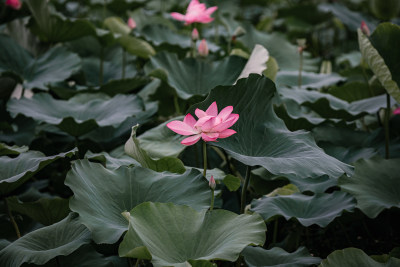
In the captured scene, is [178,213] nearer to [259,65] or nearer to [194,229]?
[194,229]

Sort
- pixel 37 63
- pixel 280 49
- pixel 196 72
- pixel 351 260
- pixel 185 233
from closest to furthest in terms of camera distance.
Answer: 1. pixel 185 233
2. pixel 351 260
3. pixel 196 72
4. pixel 37 63
5. pixel 280 49

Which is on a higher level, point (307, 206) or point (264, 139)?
point (264, 139)

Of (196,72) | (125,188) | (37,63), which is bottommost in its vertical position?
(37,63)

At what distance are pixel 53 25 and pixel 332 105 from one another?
1.16 metres

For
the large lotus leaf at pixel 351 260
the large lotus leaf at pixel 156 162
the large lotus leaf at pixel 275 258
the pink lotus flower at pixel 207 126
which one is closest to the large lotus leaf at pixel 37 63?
the large lotus leaf at pixel 156 162

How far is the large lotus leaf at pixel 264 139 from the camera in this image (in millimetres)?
983

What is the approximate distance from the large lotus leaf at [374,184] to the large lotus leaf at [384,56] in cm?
18

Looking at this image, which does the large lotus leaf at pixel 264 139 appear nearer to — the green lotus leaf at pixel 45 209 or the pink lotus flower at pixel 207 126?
the pink lotus flower at pixel 207 126

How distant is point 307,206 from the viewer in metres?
1.19

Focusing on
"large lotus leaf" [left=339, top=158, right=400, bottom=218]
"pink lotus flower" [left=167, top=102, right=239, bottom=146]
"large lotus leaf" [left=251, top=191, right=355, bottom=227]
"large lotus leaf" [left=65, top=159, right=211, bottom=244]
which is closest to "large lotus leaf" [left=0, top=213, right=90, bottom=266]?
"large lotus leaf" [left=65, top=159, right=211, bottom=244]

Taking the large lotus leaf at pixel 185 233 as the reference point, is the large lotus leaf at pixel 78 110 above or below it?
below

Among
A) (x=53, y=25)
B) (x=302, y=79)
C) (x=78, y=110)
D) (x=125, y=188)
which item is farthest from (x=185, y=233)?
(x=53, y=25)

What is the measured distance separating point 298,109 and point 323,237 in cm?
42

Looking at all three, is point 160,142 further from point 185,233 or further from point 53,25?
point 53,25
